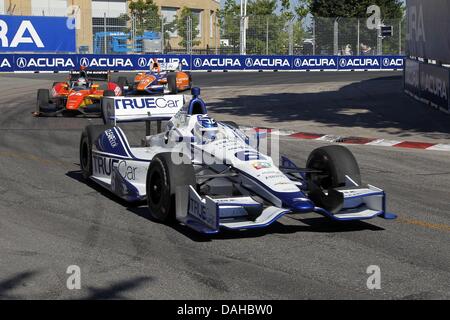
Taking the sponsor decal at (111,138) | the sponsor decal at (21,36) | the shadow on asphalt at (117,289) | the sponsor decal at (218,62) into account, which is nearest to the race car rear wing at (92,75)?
the sponsor decal at (111,138)

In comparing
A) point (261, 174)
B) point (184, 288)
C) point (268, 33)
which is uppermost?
point (268, 33)

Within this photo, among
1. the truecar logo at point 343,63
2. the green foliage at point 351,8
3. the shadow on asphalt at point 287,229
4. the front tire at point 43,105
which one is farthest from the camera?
the green foliage at point 351,8

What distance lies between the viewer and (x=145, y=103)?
36.5 ft

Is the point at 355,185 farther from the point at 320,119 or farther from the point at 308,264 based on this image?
the point at 320,119

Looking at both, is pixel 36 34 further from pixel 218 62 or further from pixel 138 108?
pixel 138 108

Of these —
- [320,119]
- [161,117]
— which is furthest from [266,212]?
[320,119]

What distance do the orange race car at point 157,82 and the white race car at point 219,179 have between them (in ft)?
51.5

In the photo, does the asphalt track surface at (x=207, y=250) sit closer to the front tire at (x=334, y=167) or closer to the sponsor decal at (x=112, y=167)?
the sponsor decal at (x=112, y=167)

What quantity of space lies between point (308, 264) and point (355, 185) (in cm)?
195

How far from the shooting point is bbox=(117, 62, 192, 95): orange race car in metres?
25.8

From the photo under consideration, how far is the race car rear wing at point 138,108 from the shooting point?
11.0 meters

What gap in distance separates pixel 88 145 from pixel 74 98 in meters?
9.60

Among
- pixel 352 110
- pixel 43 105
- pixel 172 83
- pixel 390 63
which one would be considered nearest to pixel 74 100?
pixel 43 105
